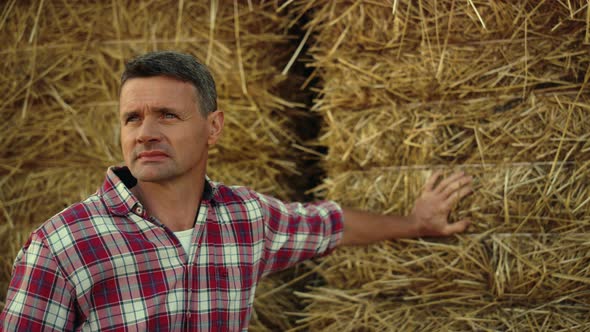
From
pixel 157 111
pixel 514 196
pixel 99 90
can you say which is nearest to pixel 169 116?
pixel 157 111

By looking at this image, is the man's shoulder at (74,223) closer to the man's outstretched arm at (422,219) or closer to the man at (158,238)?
the man at (158,238)

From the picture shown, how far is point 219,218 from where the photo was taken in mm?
1752

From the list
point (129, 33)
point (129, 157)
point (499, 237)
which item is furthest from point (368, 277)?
point (129, 33)

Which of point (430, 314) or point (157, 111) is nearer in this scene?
point (157, 111)

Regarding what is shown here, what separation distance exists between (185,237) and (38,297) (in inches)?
14.5

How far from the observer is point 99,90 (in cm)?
225

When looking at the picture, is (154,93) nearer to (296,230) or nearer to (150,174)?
(150,174)

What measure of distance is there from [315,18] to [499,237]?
0.79 m

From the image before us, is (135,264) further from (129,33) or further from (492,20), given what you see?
(492,20)

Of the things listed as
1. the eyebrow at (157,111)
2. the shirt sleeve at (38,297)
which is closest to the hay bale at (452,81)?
the eyebrow at (157,111)

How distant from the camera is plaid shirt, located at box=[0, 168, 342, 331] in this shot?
1.45 meters

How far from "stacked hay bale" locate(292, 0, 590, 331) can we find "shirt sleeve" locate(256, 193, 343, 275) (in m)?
0.15

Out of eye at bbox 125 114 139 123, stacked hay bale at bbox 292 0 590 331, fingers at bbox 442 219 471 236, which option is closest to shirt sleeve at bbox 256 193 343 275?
stacked hay bale at bbox 292 0 590 331

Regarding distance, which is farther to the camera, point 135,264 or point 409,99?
point 409,99
